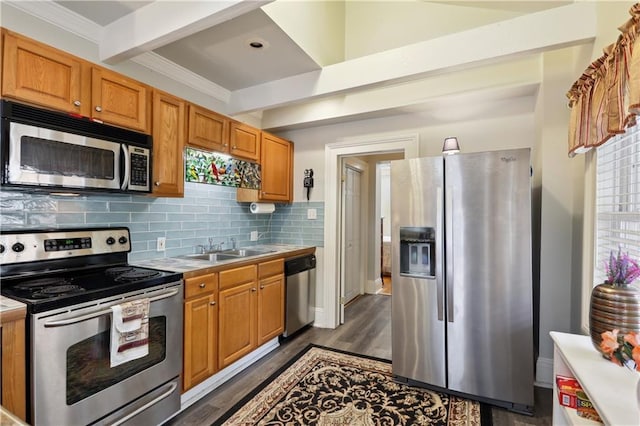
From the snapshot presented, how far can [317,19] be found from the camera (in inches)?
102

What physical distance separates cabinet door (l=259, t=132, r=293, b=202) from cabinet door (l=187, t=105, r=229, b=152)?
1.95 feet

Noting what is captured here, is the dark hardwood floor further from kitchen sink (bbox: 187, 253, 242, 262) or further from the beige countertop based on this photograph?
kitchen sink (bbox: 187, 253, 242, 262)

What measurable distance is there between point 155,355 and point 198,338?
335mm

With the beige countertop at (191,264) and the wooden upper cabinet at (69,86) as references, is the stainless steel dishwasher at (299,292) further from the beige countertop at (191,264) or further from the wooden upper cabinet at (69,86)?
the wooden upper cabinet at (69,86)

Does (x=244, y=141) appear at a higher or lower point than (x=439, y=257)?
higher

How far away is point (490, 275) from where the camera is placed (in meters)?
2.13

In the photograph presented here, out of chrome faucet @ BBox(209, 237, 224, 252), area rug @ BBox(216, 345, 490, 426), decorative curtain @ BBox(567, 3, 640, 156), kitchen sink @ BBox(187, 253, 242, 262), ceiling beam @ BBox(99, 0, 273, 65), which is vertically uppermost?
ceiling beam @ BBox(99, 0, 273, 65)

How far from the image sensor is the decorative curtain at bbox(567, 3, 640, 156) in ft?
3.97

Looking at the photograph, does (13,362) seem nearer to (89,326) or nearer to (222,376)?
(89,326)

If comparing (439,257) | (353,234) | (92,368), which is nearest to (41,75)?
(92,368)

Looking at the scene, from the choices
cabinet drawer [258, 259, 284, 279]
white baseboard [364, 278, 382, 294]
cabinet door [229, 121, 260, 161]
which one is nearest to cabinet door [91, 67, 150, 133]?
cabinet door [229, 121, 260, 161]

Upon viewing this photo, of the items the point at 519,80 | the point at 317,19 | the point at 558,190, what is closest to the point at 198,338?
the point at 317,19

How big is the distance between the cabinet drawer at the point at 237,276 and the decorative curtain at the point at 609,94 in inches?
96.4

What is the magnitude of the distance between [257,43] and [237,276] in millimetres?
1823
